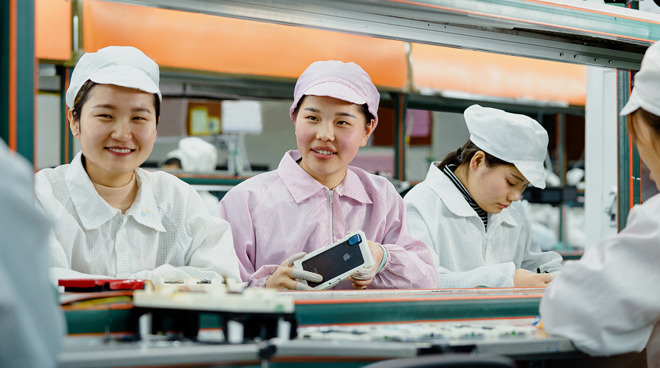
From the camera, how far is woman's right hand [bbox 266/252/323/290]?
172 cm

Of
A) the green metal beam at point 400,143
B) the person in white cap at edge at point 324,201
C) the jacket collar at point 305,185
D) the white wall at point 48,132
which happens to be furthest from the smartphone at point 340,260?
the white wall at point 48,132

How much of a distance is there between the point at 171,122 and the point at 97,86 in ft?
22.1

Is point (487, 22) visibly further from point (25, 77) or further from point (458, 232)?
point (25, 77)

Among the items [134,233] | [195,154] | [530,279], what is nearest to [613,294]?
[530,279]

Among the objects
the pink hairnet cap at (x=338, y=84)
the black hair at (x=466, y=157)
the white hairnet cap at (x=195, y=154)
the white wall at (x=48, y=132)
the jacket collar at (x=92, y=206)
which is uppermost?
the white wall at (x=48, y=132)

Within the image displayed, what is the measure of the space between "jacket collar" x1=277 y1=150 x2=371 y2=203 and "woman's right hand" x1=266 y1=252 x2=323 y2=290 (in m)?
0.37

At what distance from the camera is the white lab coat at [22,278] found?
789mm

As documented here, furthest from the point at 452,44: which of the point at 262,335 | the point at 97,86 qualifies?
the point at 262,335

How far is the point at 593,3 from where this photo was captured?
198 centimetres

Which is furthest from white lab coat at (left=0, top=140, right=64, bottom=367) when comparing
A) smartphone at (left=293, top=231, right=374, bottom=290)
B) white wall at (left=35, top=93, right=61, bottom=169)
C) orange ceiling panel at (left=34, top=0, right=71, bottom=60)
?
white wall at (left=35, top=93, right=61, bottom=169)

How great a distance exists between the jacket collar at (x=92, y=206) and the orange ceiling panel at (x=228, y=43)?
1.62m

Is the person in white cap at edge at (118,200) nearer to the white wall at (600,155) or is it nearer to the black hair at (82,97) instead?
the black hair at (82,97)

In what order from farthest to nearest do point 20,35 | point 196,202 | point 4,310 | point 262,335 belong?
point 196,202, point 20,35, point 262,335, point 4,310

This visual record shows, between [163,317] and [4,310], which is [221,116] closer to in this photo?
[163,317]
